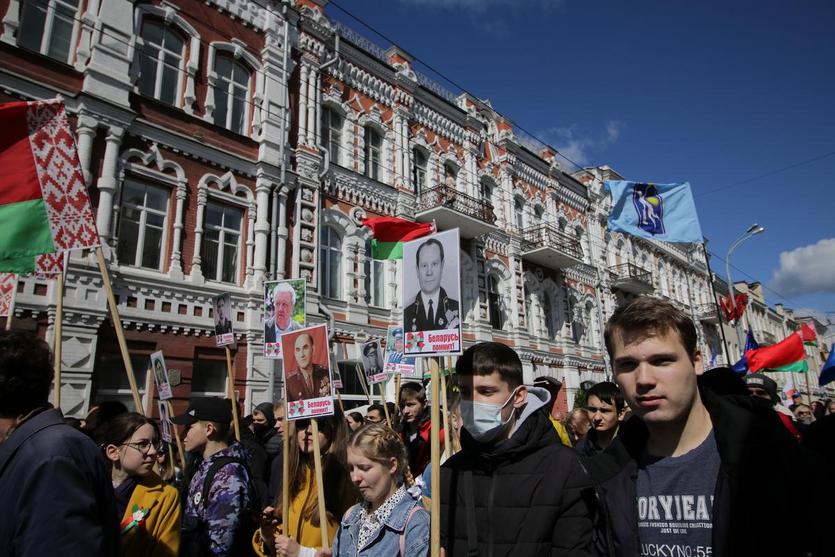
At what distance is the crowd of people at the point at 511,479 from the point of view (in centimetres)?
158

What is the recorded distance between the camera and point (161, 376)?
7262 mm

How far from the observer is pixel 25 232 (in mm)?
4535

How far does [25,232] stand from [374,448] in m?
4.10

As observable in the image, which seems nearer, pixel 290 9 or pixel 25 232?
pixel 25 232

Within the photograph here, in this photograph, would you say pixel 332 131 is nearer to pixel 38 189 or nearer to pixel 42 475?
pixel 38 189

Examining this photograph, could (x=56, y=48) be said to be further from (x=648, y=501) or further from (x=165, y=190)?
(x=648, y=501)

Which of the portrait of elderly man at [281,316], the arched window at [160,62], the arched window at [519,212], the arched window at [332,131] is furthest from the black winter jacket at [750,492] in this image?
the arched window at [519,212]

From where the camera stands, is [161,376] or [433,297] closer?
[433,297]

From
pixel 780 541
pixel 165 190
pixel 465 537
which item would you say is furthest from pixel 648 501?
pixel 165 190

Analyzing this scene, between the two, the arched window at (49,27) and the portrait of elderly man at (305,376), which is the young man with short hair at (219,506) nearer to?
the portrait of elderly man at (305,376)

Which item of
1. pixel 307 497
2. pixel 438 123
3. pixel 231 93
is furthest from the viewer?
pixel 438 123

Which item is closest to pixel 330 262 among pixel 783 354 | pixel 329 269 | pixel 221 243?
pixel 329 269

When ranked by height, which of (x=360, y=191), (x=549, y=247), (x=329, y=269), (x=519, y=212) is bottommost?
(x=329, y=269)

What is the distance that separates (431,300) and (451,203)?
13457 millimetres
